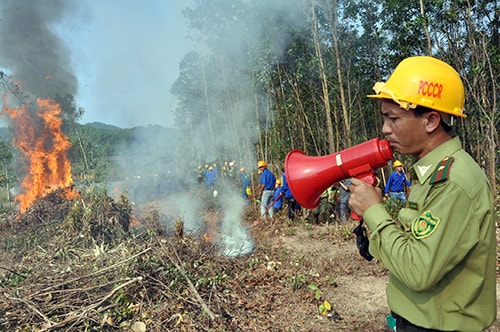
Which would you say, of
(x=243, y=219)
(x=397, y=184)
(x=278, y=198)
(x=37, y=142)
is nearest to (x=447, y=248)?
(x=397, y=184)

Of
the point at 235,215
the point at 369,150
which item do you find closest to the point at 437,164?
the point at 369,150

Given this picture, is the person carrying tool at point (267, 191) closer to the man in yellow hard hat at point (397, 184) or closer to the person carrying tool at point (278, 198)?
the person carrying tool at point (278, 198)

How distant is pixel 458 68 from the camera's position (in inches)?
362

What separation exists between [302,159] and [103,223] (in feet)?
19.7

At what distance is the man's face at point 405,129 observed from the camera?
1.45m

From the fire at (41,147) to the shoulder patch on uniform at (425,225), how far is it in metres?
11.5

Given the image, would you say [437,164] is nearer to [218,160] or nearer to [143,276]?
[143,276]

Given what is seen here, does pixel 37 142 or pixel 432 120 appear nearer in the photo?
pixel 432 120

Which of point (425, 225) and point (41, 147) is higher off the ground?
point (41, 147)

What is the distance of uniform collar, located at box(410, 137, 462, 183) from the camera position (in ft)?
4.61

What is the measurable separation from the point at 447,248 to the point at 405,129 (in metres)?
0.52

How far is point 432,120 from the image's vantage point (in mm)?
1423

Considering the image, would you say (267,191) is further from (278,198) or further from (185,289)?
(185,289)

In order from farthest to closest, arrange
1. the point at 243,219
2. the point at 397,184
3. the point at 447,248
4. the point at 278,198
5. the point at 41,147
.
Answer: the point at 243,219
the point at 41,147
the point at 278,198
the point at 397,184
the point at 447,248
